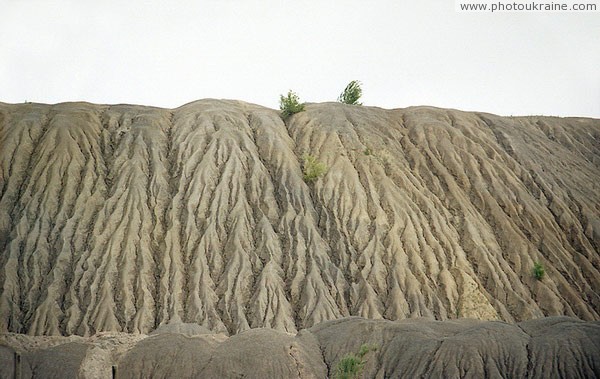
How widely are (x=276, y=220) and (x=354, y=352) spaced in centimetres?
2120

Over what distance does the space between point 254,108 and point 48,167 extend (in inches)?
680

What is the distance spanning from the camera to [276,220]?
50.9m

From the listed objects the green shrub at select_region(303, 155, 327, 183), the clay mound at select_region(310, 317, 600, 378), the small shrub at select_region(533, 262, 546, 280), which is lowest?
the clay mound at select_region(310, 317, 600, 378)

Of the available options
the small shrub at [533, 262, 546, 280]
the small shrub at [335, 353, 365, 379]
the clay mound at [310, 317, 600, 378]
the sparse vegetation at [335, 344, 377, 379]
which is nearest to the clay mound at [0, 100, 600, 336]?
the small shrub at [533, 262, 546, 280]

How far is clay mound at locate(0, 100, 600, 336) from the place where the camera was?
45656mm

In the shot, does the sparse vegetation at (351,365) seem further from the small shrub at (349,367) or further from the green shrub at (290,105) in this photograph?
the green shrub at (290,105)

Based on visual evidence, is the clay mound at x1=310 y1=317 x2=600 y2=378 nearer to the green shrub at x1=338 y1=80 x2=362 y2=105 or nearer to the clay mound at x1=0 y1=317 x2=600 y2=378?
the clay mound at x1=0 y1=317 x2=600 y2=378

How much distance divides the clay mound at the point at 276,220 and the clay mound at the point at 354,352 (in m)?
13.3

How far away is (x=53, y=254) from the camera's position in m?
47.7

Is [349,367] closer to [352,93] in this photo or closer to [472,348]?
[472,348]

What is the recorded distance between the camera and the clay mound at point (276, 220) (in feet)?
150

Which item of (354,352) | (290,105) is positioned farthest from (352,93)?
(354,352)

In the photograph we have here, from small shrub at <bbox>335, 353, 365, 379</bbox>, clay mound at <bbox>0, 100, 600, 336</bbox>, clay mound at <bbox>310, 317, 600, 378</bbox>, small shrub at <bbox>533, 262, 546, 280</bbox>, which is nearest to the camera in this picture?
clay mound at <bbox>310, 317, 600, 378</bbox>

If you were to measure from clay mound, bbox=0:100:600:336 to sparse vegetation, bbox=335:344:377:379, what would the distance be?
14199 mm
